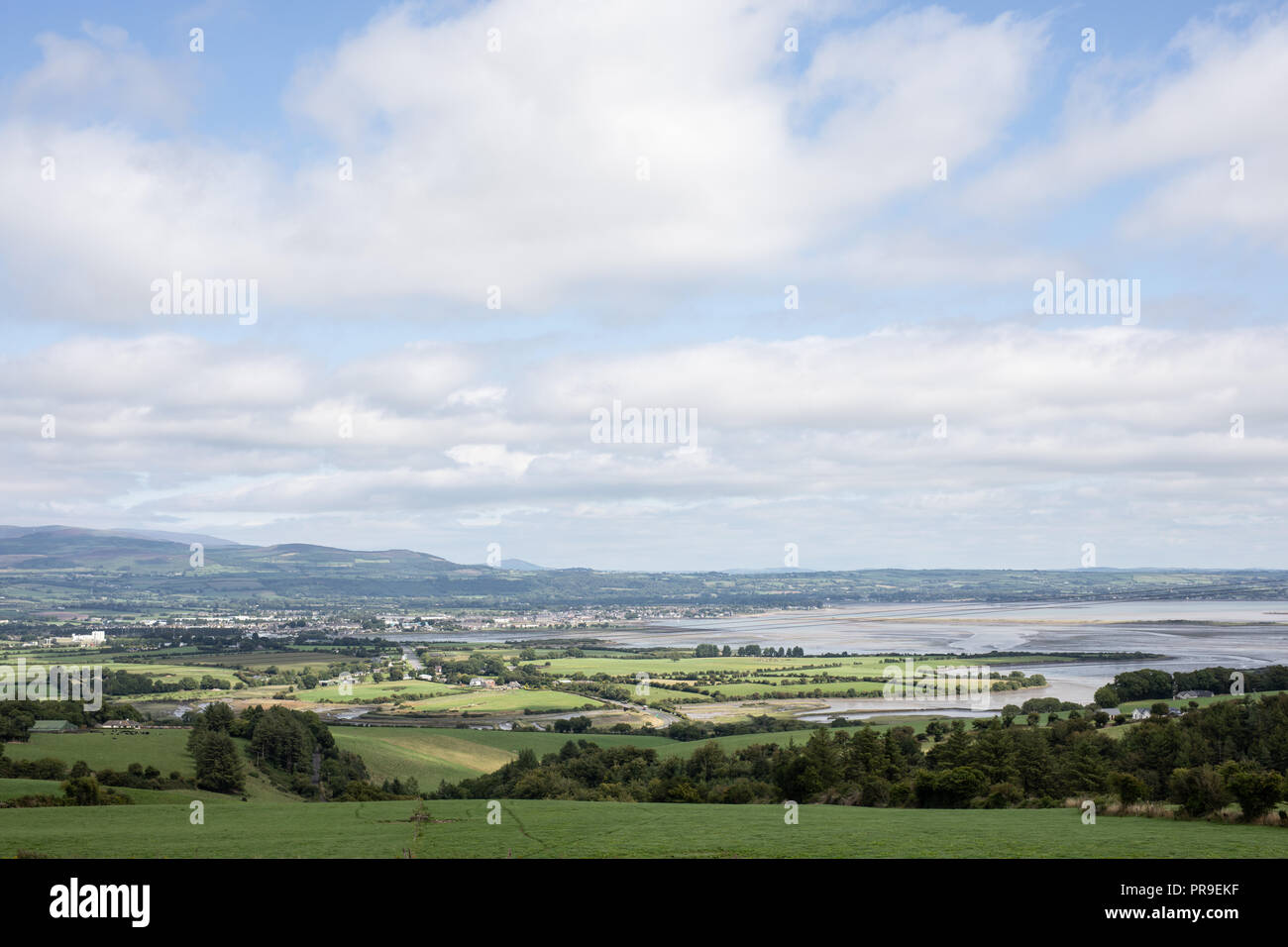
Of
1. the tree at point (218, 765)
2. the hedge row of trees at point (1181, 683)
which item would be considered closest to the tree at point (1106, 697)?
the hedge row of trees at point (1181, 683)

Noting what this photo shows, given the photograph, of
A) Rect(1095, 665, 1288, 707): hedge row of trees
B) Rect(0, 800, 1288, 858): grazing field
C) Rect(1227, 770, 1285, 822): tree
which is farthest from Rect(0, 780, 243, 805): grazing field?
Rect(1095, 665, 1288, 707): hedge row of trees

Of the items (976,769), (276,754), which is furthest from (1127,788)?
(276,754)

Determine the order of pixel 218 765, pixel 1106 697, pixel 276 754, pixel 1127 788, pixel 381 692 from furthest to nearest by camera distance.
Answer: pixel 381 692 < pixel 1106 697 < pixel 276 754 < pixel 218 765 < pixel 1127 788

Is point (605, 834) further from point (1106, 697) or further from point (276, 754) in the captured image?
point (1106, 697)

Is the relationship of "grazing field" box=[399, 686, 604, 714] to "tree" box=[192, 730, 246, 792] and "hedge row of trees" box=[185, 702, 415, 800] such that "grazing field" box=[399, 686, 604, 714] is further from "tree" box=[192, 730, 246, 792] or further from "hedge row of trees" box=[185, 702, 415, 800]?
"tree" box=[192, 730, 246, 792]

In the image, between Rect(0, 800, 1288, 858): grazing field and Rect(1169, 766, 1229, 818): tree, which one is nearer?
Rect(0, 800, 1288, 858): grazing field

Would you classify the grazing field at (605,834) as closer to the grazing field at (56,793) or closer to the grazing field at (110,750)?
the grazing field at (56,793)

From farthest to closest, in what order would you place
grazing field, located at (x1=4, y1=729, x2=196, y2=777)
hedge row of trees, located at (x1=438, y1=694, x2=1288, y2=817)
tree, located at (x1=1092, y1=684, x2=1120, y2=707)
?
tree, located at (x1=1092, y1=684, x2=1120, y2=707) → grazing field, located at (x1=4, y1=729, x2=196, y2=777) → hedge row of trees, located at (x1=438, y1=694, x2=1288, y2=817)
